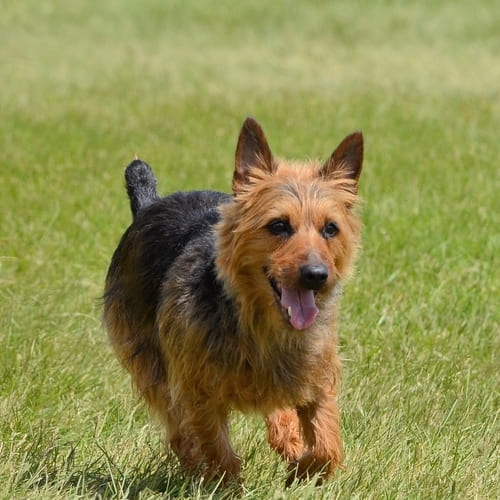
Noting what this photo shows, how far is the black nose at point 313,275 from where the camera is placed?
15.2ft

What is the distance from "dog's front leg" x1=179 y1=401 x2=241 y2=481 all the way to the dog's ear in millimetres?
915

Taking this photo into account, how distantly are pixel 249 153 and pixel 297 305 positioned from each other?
711 millimetres

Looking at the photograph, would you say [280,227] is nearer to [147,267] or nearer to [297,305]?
[297,305]

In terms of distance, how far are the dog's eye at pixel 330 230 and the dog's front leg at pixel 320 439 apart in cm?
73

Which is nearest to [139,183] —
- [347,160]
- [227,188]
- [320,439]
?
[347,160]

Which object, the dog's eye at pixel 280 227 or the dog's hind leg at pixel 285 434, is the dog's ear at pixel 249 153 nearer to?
the dog's eye at pixel 280 227

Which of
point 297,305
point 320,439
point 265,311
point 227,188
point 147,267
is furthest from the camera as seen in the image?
point 227,188

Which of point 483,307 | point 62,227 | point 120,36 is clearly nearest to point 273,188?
point 483,307

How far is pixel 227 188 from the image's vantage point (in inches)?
403

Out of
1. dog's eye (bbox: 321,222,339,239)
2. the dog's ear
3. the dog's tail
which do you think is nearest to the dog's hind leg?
dog's eye (bbox: 321,222,339,239)

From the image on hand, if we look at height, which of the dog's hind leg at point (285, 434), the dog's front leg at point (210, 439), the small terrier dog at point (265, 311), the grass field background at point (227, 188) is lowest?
the grass field background at point (227, 188)

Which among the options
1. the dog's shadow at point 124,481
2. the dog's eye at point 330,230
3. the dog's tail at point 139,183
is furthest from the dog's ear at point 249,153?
the dog's tail at point 139,183

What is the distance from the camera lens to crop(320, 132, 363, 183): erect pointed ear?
513 centimetres

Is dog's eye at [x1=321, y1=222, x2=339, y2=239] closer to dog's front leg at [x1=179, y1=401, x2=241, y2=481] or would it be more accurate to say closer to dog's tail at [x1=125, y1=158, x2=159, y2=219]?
dog's front leg at [x1=179, y1=401, x2=241, y2=481]
